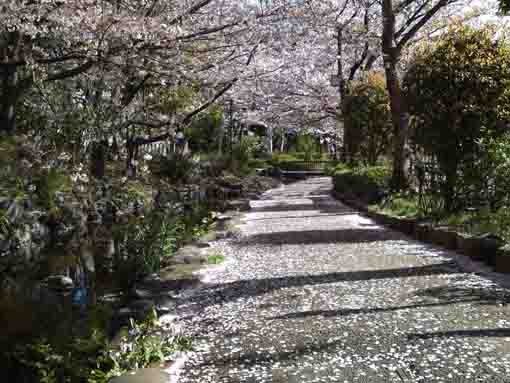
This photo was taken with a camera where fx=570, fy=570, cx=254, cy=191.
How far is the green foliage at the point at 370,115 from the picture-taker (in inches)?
581

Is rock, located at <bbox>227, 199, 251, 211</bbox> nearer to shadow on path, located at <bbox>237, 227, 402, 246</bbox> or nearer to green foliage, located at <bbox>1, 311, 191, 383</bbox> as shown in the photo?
shadow on path, located at <bbox>237, 227, 402, 246</bbox>

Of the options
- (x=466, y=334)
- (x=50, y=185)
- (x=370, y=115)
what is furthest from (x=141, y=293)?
(x=370, y=115)

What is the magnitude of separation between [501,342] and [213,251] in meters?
4.06

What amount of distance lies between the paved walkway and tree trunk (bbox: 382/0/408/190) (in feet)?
13.8

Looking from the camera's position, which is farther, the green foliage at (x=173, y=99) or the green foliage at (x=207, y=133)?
the green foliage at (x=207, y=133)

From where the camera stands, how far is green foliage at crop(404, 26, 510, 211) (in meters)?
7.28

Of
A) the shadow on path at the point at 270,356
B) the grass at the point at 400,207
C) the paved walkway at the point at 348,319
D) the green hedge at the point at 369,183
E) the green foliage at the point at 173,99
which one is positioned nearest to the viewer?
the paved walkway at the point at 348,319

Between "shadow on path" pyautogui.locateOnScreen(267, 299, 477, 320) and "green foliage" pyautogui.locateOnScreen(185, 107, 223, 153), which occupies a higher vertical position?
"green foliage" pyautogui.locateOnScreen(185, 107, 223, 153)

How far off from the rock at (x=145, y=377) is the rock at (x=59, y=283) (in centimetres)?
230

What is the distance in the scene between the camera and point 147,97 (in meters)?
11.6

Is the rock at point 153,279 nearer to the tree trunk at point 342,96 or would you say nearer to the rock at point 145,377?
the rock at point 145,377

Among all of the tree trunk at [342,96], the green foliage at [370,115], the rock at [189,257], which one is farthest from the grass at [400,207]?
the tree trunk at [342,96]

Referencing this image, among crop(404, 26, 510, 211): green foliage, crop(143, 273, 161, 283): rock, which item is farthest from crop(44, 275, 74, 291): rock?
crop(404, 26, 510, 211): green foliage

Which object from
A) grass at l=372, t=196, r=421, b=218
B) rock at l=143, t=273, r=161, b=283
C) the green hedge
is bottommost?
rock at l=143, t=273, r=161, b=283
